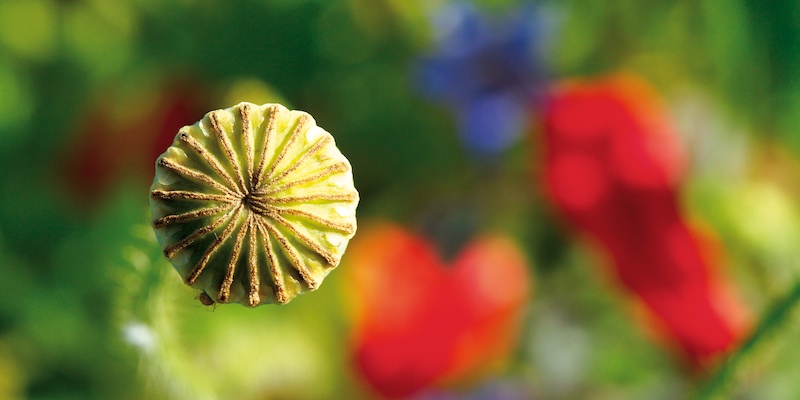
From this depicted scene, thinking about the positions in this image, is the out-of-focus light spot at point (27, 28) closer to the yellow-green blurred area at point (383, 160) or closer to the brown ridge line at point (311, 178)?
the yellow-green blurred area at point (383, 160)

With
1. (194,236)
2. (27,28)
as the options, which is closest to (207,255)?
(194,236)

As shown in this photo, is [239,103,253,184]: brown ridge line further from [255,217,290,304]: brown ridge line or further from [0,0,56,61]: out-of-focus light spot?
[0,0,56,61]: out-of-focus light spot

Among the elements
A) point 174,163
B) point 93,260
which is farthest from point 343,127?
point 174,163

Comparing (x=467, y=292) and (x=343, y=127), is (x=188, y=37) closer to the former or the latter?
(x=343, y=127)

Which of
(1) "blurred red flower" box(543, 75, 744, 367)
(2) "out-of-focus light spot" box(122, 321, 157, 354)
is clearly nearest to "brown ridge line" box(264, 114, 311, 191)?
(2) "out-of-focus light spot" box(122, 321, 157, 354)

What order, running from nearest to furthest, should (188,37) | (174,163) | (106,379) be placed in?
(174,163), (106,379), (188,37)

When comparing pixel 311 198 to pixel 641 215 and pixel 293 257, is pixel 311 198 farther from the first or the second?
pixel 641 215
